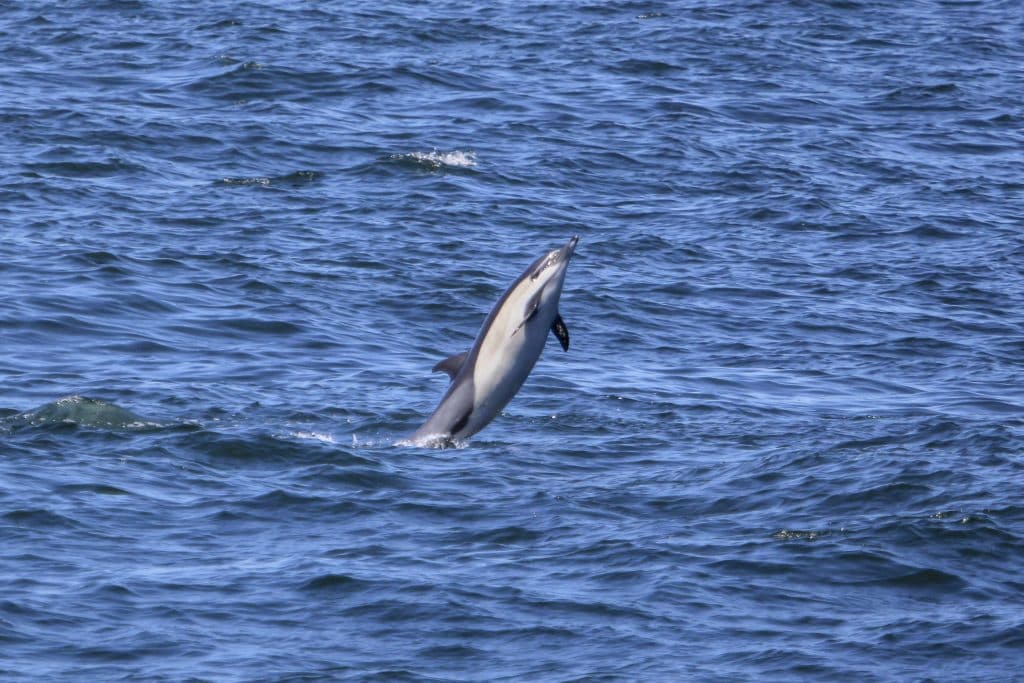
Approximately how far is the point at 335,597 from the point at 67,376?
23.8ft

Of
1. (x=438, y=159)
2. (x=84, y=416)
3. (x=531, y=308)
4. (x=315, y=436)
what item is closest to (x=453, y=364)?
(x=531, y=308)

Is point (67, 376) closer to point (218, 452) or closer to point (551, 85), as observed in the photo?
point (218, 452)

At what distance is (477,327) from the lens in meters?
24.1

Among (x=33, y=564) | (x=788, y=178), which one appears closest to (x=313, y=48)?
(x=788, y=178)

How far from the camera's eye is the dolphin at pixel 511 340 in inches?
595

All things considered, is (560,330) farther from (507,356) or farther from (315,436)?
(315,436)

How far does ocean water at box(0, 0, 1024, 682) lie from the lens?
13.9 m

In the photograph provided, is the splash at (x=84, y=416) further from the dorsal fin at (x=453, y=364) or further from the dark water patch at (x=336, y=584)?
the dark water patch at (x=336, y=584)

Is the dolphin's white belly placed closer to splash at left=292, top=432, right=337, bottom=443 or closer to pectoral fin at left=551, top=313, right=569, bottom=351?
pectoral fin at left=551, top=313, right=569, bottom=351

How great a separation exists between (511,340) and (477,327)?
8.99 meters

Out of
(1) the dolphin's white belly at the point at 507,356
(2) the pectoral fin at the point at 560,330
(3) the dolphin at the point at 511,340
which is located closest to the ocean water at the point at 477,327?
(3) the dolphin at the point at 511,340

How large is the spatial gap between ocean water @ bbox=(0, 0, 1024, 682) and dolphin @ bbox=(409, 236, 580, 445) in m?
1.18

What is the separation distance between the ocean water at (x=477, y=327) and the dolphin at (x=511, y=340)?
1.18 meters

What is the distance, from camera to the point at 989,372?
913 inches
